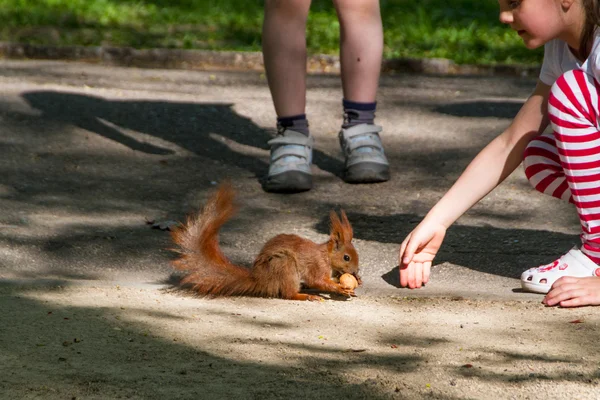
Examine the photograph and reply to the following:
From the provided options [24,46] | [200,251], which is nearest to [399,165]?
[200,251]

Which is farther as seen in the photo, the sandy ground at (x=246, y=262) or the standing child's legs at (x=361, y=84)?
the standing child's legs at (x=361, y=84)

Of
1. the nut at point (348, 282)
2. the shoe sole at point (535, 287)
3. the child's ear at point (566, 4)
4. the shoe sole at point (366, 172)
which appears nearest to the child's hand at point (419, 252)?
the nut at point (348, 282)

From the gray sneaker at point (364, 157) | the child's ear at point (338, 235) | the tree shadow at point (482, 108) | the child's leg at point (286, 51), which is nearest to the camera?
the child's ear at point (338, 235)

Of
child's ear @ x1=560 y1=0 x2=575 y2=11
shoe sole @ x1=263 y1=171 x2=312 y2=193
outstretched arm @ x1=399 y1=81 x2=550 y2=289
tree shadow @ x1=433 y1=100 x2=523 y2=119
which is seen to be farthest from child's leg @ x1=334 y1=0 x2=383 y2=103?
tree shadow @ x1=433 y1=100 x2=523 y2=119

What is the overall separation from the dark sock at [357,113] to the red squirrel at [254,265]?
1680 mm

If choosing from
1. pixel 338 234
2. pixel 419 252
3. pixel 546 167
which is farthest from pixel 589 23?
pixel 338 234

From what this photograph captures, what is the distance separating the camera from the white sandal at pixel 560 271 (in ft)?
9.96

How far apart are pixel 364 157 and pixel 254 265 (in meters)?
1.71

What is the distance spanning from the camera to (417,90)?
23.9 feet

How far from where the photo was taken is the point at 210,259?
120 inches

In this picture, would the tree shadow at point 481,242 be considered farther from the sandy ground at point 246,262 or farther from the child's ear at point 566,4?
the child's ear at point 566,4

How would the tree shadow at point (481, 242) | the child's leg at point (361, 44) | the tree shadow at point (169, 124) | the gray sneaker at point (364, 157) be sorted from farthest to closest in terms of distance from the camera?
the tree shadow at point (169, 124) → the gray sneaker at point (364, 157) → the child's leg at point (361, 44) → the tree shadow at point (481, 242)

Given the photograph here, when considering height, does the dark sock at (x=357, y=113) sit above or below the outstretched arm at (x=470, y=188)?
below

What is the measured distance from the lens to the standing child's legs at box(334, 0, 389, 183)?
14.9ft
